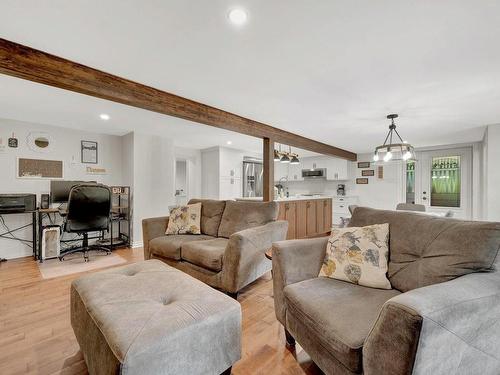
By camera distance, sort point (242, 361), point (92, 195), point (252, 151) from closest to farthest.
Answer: point (242, 361) → point (92, 195) → point (252, 151)

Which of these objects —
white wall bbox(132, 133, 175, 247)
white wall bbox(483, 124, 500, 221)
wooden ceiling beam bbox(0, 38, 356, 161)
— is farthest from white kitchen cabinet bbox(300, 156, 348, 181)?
white wall bbox(132, 133, 175, 247)

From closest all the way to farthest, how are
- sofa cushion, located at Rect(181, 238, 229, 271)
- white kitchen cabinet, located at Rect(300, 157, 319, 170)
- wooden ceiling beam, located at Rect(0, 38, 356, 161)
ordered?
wooden ceiling beam, located at Rect(0, 38, 356, 161) → sofa cushion, located at Rect(181, 238, 229, 271) → white kitchen cabinet, located at Rect(300, 157, 319, 170)

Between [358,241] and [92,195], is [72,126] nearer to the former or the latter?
[92,195]

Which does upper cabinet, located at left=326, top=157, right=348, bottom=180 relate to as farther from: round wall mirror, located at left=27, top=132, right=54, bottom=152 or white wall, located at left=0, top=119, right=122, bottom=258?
round wall mirror, located at left=27, top=132, right=54, bottom=152

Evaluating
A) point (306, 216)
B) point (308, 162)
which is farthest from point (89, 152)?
point (308, 162)

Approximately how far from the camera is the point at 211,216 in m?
3.04

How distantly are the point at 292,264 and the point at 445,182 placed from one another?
577 cm

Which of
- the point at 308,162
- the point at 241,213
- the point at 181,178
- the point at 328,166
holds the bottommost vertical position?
the point at 241,213

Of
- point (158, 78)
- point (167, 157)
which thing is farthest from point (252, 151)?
point (158, 78)

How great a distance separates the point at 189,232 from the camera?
294 cm

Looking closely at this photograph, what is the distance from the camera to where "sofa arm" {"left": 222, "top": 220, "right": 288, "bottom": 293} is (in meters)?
2.08

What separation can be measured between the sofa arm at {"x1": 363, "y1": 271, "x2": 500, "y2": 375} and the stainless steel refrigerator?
18.4 ft

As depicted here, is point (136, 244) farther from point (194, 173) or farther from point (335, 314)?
point (335, 314)

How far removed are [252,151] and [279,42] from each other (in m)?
5.12
